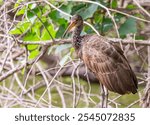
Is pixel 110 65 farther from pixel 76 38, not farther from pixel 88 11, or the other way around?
pixel 88 11

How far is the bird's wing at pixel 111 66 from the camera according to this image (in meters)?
3.13

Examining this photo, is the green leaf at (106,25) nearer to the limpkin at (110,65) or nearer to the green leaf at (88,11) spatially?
the green leaf at (88,11)

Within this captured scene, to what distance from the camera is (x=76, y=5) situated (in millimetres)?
3744

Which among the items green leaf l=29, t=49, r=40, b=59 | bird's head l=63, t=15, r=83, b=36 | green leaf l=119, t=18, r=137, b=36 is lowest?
green leaf l=29, t=49, r=40, b=59

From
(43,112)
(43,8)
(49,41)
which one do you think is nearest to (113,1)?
(43,8)

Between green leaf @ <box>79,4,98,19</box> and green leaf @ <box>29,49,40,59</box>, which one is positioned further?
green leaf @ <box>29,49,40,59</box>

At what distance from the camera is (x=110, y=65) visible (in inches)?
124

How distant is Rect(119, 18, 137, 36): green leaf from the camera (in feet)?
12.0

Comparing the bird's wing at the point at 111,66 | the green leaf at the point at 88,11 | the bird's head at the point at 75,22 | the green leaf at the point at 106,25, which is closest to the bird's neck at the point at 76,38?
the bird's head at the point at 75,22

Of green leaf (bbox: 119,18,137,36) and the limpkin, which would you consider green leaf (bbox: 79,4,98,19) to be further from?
the limpkin

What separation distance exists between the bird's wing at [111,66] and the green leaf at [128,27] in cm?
50

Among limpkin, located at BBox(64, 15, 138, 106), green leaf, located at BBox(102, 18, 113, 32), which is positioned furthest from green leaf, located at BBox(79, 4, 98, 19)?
limpkin, located at BBox(64, 15, 138, 106)

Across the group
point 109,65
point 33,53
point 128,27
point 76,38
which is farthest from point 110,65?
point 33,53

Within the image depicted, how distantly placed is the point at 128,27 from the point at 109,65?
604 mm
